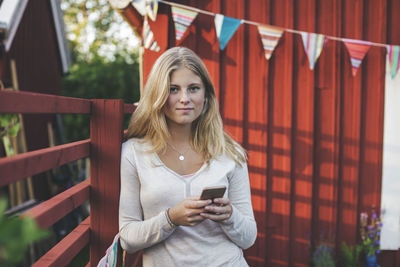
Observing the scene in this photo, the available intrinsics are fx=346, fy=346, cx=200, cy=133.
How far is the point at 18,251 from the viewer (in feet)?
1.49

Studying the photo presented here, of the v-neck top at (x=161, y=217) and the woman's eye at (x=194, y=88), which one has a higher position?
the woman's eye at (x=194, y=88)

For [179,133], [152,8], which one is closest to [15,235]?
[179,133]

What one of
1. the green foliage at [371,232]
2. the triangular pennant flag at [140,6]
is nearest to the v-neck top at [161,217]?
the triangular pennant flag at [140,6]

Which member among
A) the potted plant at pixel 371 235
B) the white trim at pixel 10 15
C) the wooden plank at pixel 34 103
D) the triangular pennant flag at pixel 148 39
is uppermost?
the white trim at pixel 10 15

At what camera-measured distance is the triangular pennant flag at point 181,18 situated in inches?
120

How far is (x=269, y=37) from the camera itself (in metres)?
3.16

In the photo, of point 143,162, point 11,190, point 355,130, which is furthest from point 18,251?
point 11,190

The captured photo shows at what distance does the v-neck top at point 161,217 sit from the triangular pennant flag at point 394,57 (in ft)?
8.31

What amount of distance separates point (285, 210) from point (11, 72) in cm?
489

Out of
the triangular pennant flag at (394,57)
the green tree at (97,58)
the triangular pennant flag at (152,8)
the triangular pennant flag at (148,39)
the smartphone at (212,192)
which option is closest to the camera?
the smartphone at (212,192)

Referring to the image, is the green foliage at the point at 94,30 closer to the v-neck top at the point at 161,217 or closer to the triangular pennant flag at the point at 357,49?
the triangular pennant flag at the point at 357,49

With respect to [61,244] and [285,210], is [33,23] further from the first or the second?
[61,244]

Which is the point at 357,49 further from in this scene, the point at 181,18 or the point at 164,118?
the point at 164,118

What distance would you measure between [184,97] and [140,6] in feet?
5.66
